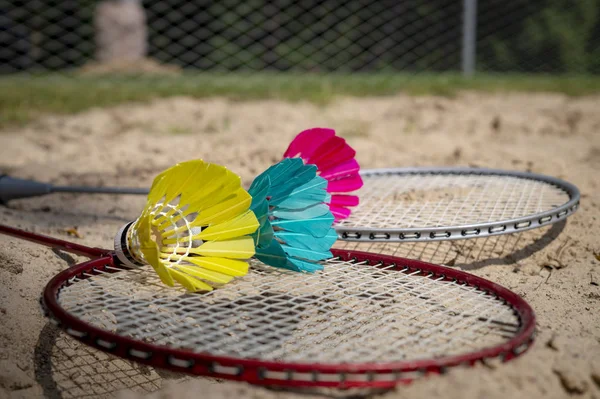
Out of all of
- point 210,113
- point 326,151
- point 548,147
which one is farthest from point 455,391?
point 210,113

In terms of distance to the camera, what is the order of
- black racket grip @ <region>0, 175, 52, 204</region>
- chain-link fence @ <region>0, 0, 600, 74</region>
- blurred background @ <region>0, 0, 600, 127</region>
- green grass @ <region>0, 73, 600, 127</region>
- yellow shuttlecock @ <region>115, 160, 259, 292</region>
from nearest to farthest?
1. yellow shuttlecock @ <region>115, 160, 259, 292</region>
2. black racket grip @ <region>0, 175, 52, 204</region>
3. green grass @ <region>0, 73, 600, 127</region>
4. blurred background @ <region>0, 0, 600, 127</region>
5. chain-link fence @ <region>0, 0, 600, 74</region>

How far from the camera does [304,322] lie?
1.47m

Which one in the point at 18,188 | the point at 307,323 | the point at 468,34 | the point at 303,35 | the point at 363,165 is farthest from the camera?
the point at 303,35

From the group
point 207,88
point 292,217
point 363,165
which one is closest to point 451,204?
point 292,217

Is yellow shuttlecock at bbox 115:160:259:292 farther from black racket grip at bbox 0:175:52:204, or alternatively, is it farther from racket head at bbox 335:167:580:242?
black racket grip at bbox 0:175:52:204

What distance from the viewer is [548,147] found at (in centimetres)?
348

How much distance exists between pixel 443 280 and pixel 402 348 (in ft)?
1.17

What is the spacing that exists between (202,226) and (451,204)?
88 centimetres

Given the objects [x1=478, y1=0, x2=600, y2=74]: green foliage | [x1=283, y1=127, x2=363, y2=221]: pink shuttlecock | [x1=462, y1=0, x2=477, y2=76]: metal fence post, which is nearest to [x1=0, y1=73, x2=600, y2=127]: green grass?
[x1=462, y1=0, x2=477, y2=76]: metal fence post

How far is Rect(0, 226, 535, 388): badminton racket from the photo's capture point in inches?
41.8

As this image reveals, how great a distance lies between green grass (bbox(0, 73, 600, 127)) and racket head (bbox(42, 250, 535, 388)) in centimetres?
285

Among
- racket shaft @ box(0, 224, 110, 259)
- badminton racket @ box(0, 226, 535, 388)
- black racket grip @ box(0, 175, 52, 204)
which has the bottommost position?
black racket grip @ box(0, 175, 52, 204)

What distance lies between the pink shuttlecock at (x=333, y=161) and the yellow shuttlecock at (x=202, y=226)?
1.24 feet

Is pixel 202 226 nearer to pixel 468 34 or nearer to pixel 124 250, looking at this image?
pixel 124 250
